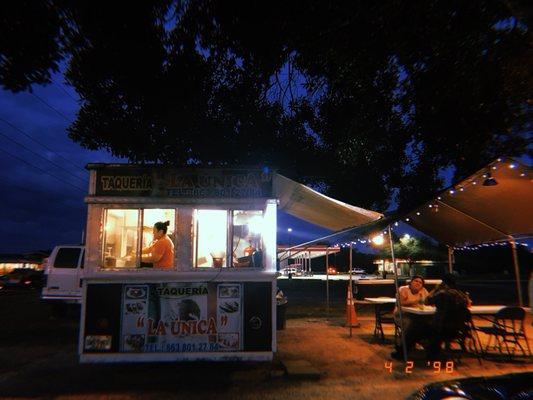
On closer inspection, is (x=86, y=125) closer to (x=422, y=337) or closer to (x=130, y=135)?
(x=130, y=135)

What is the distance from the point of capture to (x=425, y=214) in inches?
424

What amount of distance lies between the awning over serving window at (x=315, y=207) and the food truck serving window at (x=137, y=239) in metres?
1.97

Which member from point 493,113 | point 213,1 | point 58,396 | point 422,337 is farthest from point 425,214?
point 58,396

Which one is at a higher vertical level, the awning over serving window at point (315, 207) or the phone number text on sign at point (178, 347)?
the awning over serving window at point (315, 207)

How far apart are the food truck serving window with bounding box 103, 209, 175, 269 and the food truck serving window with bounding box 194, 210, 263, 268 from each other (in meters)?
0.49

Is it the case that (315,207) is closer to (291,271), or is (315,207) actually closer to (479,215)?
(479,215)

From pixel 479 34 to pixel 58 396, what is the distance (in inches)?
329

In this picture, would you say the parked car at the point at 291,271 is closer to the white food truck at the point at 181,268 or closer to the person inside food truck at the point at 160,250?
the white food truck at the point at 181,268

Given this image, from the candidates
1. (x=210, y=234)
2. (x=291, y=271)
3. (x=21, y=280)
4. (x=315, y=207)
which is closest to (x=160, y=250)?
(x=210, y=234)

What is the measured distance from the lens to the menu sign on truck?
6.99 metres

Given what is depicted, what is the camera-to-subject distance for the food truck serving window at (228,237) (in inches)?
290
